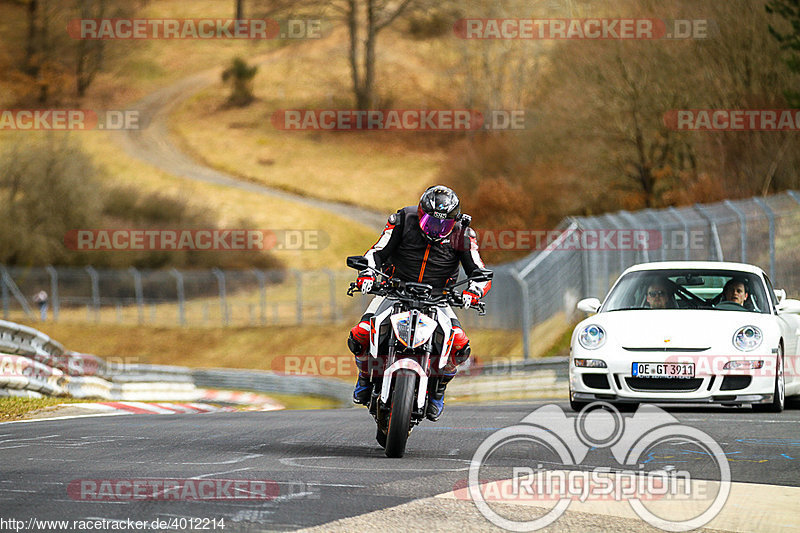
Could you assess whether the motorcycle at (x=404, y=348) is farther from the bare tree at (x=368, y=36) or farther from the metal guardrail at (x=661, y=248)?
the bare tree at (x=368, y=36)

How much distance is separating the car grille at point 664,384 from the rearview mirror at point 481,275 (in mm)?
3201

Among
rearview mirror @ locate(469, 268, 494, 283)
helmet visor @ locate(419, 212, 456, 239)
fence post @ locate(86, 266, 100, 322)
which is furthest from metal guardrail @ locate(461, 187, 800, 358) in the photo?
fence post @ locate(86, 266, 100, 322)

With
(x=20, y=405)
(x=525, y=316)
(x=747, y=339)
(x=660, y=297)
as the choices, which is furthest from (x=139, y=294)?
(x=747, y=339)

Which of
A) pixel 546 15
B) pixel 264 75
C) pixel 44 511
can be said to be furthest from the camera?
pixel 264 75

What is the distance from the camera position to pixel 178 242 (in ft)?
202

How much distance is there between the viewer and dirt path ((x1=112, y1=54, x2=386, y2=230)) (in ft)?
252

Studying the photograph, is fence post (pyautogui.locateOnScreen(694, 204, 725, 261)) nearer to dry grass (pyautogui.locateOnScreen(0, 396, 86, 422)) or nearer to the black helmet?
dry grass (pyautogui.locateOnScreen(0, 396, 86, 422))

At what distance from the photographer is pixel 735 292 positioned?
13.2 metres

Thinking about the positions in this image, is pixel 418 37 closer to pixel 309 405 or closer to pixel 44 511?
pixel 309 405

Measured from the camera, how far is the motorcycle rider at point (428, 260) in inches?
367

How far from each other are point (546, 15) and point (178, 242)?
23942mm

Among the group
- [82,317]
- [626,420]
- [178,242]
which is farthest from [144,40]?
[626,420]

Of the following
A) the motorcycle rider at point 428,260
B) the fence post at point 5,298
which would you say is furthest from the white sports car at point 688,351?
the fence post at point 5,298

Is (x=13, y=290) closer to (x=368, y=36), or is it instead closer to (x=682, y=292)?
(x=682, y=292)
